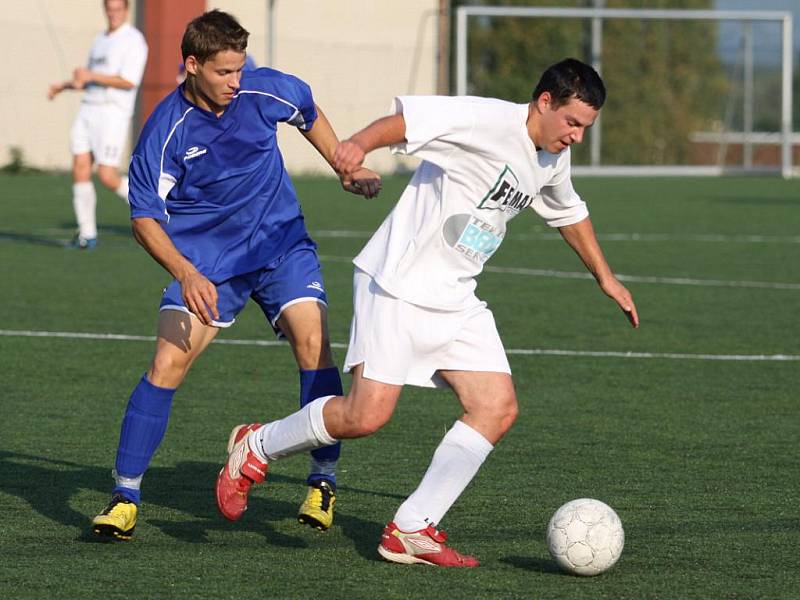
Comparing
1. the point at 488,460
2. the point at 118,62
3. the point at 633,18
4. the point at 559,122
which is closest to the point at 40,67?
the point at 633,18

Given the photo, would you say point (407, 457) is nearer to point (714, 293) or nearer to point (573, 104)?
point (573, 104)

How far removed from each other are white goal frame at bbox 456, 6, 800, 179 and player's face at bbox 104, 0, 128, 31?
16.8 meters

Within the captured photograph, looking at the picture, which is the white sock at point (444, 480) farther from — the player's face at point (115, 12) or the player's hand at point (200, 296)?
the player's face at point (115, 12)

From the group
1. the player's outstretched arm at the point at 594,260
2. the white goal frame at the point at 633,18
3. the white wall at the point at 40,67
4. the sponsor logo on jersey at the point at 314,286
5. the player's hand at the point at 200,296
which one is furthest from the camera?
the white goal frame at the point at 633,18

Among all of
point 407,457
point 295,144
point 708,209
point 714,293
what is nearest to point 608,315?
point 714,293

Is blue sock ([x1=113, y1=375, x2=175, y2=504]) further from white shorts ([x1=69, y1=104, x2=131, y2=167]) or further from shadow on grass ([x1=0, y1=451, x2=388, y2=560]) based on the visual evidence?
white shorts ([x1=69, y1=104, x2=131, y2=167])

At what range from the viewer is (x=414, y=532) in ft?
16.1

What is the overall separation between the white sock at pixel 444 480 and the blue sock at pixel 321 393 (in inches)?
27.5

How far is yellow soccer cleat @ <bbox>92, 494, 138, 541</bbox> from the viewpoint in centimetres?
515

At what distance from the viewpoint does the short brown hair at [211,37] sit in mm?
5141

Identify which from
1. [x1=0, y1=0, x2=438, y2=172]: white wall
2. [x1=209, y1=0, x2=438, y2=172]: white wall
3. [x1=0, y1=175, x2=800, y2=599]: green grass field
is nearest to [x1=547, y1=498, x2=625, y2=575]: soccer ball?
[x1=0, y1=175, x2=800, y2=599]: green grass field

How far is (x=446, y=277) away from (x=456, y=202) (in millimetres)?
233

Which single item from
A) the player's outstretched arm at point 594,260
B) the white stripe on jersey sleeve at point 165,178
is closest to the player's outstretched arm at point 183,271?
the white stripe on jersey sleeve at point 165,178

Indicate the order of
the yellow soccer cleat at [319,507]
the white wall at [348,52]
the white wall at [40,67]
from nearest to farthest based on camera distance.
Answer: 1. the yellow soccer cleat at [319,507]
2. the white wall at [40,67]
3. the white wall at [348,52]
